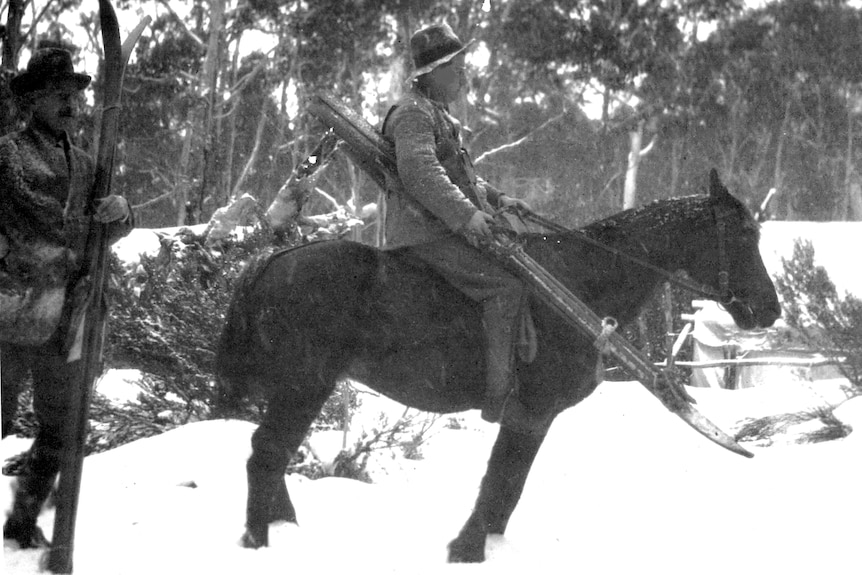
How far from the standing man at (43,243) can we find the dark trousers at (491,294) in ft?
4.24

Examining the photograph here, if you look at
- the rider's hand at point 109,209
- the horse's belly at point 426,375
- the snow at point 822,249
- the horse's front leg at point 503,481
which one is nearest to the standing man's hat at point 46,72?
the rider's hand at point 109,209

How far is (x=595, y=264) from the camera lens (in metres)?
4.22

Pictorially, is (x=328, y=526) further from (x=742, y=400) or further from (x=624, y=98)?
(x=624, y=98)

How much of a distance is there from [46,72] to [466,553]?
245cm

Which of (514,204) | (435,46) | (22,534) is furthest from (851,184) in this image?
(22,534)

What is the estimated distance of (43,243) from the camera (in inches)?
133

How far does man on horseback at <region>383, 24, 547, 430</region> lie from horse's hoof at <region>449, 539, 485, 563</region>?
519 millimetres

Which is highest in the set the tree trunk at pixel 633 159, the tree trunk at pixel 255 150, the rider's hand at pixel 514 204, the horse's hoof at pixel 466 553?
the tree trunk at pixel 255 150

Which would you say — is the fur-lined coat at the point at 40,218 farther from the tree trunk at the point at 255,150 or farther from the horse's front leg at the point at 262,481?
the tree trunk at the point at 255,150

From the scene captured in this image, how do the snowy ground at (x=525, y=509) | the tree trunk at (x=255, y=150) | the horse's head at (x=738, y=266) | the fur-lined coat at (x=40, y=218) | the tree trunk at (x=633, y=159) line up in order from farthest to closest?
the tree trunk at (x=255, y=150)
the tree trunk at (x=633, y=159)
the horse's head at (x=738, y=266)
the snowy ground at (x=525, y=509)
the fur-lined coat at (x=40, y=218)

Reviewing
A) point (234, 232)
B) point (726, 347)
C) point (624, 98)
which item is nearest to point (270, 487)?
point (234, 232)

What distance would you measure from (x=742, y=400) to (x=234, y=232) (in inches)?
155

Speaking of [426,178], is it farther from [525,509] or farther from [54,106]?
[525,509]

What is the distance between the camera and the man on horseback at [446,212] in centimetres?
389
